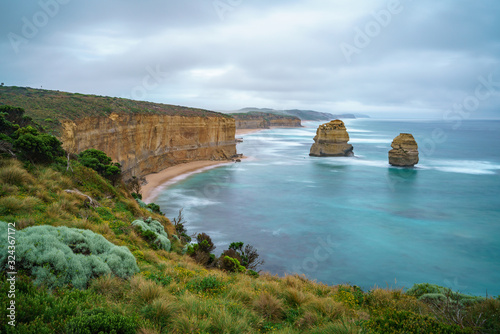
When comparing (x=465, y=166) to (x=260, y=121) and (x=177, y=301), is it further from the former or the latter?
(x=260, y=121)

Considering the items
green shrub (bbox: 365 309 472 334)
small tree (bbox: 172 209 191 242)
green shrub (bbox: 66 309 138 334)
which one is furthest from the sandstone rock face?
green shrub (bbox: 365 309 472 334)

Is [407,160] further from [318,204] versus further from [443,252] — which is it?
[443,252]

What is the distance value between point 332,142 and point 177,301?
61.3 m

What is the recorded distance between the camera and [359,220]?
27.3 m

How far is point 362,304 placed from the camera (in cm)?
809

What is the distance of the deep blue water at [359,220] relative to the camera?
18.4 metres

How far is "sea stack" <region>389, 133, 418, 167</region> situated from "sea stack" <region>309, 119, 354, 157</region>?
12015mm

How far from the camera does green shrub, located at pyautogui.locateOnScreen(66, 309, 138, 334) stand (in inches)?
172

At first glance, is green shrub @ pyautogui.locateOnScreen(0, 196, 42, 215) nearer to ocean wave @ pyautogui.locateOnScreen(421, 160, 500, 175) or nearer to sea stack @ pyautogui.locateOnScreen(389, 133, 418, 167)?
sea stack @ pyautogui.locateOnScreen(389, 133, 418, 167)

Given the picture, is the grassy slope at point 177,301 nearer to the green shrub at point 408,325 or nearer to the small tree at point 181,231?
the green shrub at point 408,325

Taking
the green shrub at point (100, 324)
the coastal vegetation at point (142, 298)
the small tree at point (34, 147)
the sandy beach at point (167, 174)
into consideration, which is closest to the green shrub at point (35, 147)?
the small tree at point (34, 147)

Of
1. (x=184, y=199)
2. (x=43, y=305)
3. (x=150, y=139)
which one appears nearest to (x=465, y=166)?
(x=184, y=199)

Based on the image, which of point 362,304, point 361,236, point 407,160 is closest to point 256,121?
point 407,160

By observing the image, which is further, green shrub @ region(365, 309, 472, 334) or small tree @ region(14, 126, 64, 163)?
small tree @ region(14, 126, 64, 163)
